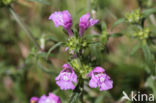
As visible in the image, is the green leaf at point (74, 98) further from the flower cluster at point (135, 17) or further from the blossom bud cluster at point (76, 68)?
the flower cluster at point (135, 17)

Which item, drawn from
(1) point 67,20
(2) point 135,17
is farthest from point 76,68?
(2) point 135,17

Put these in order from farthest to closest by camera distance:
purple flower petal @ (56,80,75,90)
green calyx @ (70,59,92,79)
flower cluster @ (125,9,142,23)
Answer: flower cluster @ (125,9,142,23) → green calyx @ (70,59,92,79) → purple flower petal @ (56,80,75,90)

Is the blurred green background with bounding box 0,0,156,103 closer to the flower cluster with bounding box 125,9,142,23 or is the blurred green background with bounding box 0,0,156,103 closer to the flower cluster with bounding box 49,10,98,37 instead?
Result: the flower cluster with bounding box 125,9,142,23

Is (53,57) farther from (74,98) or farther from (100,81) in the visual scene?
(100,81)

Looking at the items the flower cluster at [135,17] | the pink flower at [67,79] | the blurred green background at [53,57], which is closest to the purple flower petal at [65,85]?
the pink flower at [67,79]

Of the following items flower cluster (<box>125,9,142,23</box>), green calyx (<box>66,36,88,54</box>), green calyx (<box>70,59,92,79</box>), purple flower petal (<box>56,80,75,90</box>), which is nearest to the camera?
purple flower petal (<box>56,80,75,90</box>)

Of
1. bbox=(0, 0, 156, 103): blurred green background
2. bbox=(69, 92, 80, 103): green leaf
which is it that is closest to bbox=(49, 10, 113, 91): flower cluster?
bbox=(69, 92, 80, 103): green leaf

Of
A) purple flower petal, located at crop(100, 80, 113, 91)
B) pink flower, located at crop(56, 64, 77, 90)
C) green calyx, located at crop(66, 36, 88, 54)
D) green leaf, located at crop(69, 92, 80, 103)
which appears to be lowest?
green leaf, located at crop(69, 92, 80, 103)
